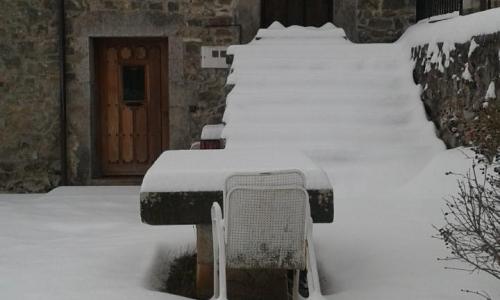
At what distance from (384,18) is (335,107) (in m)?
2.40

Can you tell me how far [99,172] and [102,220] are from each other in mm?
3130

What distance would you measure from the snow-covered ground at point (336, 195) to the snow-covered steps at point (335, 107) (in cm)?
1

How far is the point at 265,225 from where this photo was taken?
3219 mm

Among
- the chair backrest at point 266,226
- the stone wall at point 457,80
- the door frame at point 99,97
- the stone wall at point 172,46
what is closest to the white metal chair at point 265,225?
the chair backrest at point 266,226

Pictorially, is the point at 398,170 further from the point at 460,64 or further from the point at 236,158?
the point at 236,158

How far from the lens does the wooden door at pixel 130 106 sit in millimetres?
9039

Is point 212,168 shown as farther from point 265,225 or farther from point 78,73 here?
point 78,73

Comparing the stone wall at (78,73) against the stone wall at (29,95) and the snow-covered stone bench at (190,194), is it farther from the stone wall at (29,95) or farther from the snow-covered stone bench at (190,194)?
the snow-covered stone bench at (190,194)

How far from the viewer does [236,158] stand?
13.6ft

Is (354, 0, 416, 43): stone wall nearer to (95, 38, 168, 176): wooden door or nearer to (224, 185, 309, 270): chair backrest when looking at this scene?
(95, 38, 168, 176): wooden door

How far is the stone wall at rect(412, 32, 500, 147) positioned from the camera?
526 cm

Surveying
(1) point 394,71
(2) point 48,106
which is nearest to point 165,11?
(2) point 48,106

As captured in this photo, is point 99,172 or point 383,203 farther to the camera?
point 99,172

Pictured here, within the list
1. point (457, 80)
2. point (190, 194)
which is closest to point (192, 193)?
point (190, 194)
